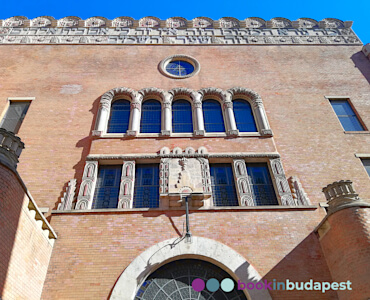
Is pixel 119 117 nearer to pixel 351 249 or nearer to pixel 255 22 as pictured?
pixel 351 249

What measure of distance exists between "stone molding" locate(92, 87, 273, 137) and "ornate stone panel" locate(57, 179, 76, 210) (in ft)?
6.66

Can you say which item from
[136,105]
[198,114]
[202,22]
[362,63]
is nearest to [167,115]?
[198,114]

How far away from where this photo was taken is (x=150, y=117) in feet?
37.8

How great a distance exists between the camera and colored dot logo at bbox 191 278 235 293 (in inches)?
286

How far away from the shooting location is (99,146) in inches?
398

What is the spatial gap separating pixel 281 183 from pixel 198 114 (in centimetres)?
388

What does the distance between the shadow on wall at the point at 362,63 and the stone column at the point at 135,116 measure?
9.78 metres

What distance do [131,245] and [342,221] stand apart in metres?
5.04

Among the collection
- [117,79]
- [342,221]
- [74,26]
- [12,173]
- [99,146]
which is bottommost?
[342,221]

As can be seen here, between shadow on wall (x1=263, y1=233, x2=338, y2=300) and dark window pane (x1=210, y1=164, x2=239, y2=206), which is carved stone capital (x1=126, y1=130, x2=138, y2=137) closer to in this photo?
dark window pane (x1=210, y1=164, x2=239, y2=206)

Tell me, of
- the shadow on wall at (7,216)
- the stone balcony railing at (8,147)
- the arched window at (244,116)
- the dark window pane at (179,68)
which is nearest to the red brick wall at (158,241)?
the shadow on wall at (7,216)

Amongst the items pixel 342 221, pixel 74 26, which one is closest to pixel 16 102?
pixel 74 26

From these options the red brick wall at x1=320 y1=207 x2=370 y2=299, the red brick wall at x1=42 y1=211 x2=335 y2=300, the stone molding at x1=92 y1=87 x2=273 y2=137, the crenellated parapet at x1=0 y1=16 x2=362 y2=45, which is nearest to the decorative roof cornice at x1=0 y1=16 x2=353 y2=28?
the crenellated parapet at x1=0 y1=16 x2=362 y2=45

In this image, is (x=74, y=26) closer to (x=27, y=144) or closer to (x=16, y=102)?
(x=16, y=102)
